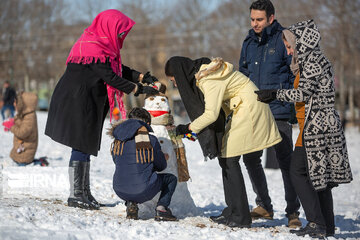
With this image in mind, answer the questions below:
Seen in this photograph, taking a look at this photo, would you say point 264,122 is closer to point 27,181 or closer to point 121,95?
point 121,95

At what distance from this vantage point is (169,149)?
16.3ft

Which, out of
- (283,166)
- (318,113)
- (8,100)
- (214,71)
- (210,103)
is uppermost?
(8,100)

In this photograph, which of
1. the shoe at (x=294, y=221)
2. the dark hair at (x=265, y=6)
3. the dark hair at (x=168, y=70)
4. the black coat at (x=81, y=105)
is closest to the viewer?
the dark hair at (x=168, y=70)

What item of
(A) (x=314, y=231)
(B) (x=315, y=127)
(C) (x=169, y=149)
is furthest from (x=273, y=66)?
(A) (x=314, y=231)

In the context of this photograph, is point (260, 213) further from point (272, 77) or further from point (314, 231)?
point (272, 77)

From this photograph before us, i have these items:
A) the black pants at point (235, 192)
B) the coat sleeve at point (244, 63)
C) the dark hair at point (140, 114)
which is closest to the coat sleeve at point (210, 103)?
the black pants at point (235, 192)

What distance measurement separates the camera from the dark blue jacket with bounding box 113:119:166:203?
14.5 feet

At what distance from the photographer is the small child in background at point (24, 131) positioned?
355 inches


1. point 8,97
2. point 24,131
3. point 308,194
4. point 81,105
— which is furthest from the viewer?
point 8,97

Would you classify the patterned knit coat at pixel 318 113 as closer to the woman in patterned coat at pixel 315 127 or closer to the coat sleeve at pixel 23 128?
the woman in patterned coat at pixel 315 127

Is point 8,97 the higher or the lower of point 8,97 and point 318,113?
the higher

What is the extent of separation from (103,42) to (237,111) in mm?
1534

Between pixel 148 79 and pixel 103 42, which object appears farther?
pixel 148 79

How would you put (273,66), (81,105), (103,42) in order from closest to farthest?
(81,105) → (103,42) → (273,66)
